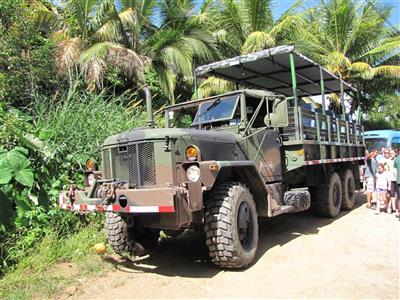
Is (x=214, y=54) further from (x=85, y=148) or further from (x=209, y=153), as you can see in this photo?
(x=209, y=153)

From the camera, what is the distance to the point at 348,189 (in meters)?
10.3

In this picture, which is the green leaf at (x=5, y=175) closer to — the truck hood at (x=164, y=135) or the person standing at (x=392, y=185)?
the truck hood at (x=164, y=135)

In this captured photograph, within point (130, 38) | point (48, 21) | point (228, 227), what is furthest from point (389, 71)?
point (228, 227)

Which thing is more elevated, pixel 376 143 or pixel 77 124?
pixel 77 124

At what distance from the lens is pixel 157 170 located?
17.8ft

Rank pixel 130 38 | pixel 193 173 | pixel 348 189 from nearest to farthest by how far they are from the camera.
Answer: pixel 193 173
pixel 348 189
pixel 130 38

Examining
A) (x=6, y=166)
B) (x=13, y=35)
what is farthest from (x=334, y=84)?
(x=6, y=166)

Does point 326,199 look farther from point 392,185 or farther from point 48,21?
point 48,21

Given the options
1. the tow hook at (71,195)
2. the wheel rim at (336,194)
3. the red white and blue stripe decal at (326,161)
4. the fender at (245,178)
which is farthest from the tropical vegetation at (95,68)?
the wheel rim at (336,194)

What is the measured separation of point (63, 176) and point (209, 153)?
110 inches

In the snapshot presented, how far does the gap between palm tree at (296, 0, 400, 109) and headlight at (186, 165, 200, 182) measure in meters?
15.3

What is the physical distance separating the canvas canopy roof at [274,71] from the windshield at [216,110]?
164 cm

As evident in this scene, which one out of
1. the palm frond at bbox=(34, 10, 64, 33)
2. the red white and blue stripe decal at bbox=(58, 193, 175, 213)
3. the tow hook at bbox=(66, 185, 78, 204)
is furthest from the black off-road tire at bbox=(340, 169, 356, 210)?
the palm frond at bbox=(34, 10, 64, 33)

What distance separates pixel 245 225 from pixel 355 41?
55.9 ft
